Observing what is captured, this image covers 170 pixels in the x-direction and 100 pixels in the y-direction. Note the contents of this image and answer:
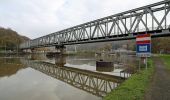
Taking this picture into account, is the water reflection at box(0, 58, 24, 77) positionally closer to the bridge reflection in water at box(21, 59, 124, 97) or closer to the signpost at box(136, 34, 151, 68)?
the bridge reflection in water at box(21, 59, 124, 97)

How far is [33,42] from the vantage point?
136875 mm

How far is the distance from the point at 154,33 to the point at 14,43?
130m

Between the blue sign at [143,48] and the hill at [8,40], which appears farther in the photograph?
the hill at [8,40]

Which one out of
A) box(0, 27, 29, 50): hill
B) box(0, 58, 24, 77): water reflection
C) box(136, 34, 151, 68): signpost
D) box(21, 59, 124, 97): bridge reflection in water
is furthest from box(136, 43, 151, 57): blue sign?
box(0, 27, 29, 50): hill

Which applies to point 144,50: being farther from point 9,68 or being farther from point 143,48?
point 9,68

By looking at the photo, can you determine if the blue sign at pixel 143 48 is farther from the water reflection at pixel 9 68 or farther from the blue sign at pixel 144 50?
the water reflection at pixel 9 68

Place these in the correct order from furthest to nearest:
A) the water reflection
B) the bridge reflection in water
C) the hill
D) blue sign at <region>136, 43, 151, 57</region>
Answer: the hill, the water reflection, blue sign at <region>136, 43, 151, 57</region>, the bridge reflection in water

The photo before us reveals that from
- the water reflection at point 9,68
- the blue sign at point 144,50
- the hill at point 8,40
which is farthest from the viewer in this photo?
the hill at point 8,40

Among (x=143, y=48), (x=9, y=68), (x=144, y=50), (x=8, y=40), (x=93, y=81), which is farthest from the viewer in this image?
(x=8, y=40)

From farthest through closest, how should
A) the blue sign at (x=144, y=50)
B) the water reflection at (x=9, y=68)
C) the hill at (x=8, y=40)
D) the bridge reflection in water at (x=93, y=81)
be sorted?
the hill at (x=8, y=40) < the water reflection at (x=9, y=68) < the blue sign at (x=144, y=50) < the bridge reflection in water at (x=93, y=81)

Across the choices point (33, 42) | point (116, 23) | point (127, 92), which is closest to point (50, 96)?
point (127, 92)

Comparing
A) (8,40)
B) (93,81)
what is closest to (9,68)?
(93,81)

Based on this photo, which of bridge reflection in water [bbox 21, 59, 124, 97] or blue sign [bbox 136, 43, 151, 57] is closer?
bridge reflection in water [bbox 21, 59, 124, 97]

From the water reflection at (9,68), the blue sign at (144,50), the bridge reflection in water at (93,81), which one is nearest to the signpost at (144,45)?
the blue sign at (144,50)
